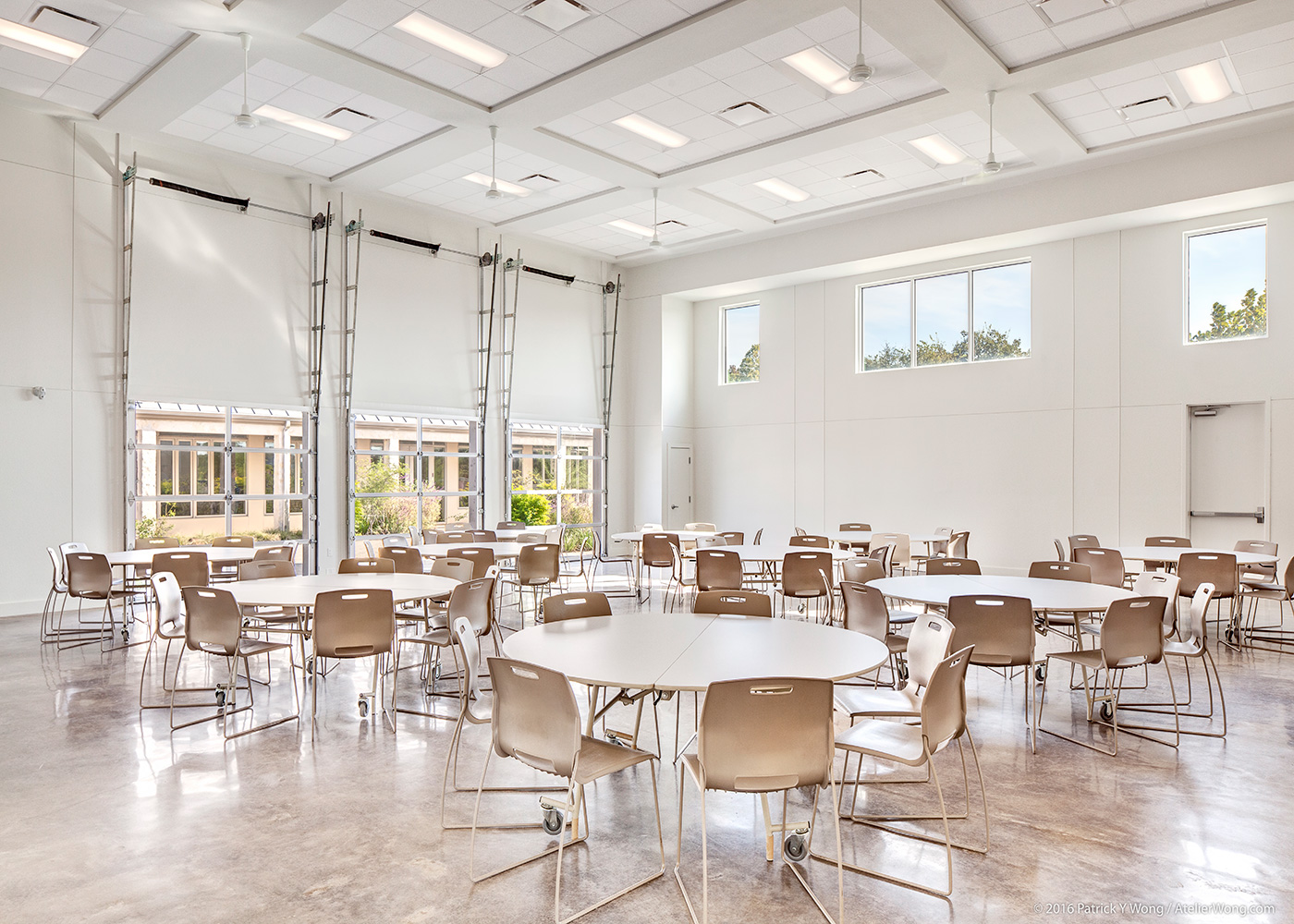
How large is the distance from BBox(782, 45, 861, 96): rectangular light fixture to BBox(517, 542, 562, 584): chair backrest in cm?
506

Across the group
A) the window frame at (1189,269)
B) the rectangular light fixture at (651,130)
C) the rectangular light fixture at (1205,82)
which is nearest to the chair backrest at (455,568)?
the rectangular light fixture at (651,130)

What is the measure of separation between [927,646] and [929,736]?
2.91ft

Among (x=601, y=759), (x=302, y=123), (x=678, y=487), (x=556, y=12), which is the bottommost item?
(x=601, y=759)

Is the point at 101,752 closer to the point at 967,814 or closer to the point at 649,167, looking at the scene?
the point at 967,814

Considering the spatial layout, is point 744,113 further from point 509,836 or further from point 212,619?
point 509,836

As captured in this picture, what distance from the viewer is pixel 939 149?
1007cm

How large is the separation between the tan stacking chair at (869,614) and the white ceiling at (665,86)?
457 cm

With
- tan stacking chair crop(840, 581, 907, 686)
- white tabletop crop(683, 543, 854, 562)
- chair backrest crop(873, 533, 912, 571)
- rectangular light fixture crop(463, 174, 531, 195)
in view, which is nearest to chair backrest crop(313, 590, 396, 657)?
tan stacking chair crop(840, 581, 907, 686)

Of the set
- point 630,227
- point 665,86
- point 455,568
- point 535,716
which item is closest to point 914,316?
point 630,227

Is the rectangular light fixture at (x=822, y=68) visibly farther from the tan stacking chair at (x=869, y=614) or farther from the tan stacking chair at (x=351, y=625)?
the tan stacking chair at (x=351, y=625)

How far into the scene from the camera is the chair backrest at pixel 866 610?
5059 millimetres

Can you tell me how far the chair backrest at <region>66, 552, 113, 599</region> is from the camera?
7141mm

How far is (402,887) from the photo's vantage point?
125 inches

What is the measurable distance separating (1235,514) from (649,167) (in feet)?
27.5
